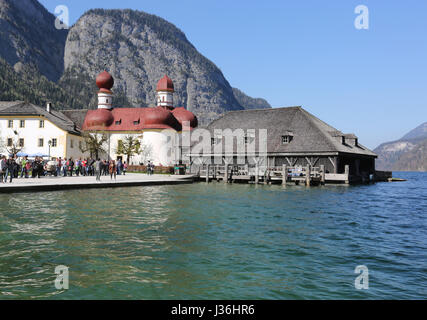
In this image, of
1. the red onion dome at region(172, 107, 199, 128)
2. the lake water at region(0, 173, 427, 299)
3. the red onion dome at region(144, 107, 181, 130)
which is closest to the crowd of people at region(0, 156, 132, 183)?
the lake water at region(0, 173, 427, 299)

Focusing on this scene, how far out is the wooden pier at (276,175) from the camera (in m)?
40.3

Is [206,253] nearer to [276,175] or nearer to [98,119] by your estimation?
[276,175]

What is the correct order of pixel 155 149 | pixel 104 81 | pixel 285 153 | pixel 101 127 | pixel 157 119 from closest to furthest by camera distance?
pixel 285 153 < pixel 155 149 < pixel 157 119 < pixel 101 127 < pixel 104 81

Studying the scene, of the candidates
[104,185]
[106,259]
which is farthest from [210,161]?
[106,259]

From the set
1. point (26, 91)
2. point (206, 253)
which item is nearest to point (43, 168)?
point (206, 253)

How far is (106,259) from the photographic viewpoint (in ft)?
31.0

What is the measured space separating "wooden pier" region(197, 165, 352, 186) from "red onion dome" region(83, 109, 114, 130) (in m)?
33.9

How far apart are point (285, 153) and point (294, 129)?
4500mm

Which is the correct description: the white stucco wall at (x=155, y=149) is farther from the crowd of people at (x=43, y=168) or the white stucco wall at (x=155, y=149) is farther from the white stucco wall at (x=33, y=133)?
the crowd of people at (x=43, y=168)

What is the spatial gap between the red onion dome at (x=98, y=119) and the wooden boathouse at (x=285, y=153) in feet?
90.3

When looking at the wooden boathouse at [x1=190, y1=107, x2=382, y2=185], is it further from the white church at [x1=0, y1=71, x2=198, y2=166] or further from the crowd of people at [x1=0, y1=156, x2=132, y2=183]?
the white church at [x1=0, y1=71, x2=198, y2=166]

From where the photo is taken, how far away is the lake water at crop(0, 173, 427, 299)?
7.52 metres

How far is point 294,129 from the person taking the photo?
4803 cm
